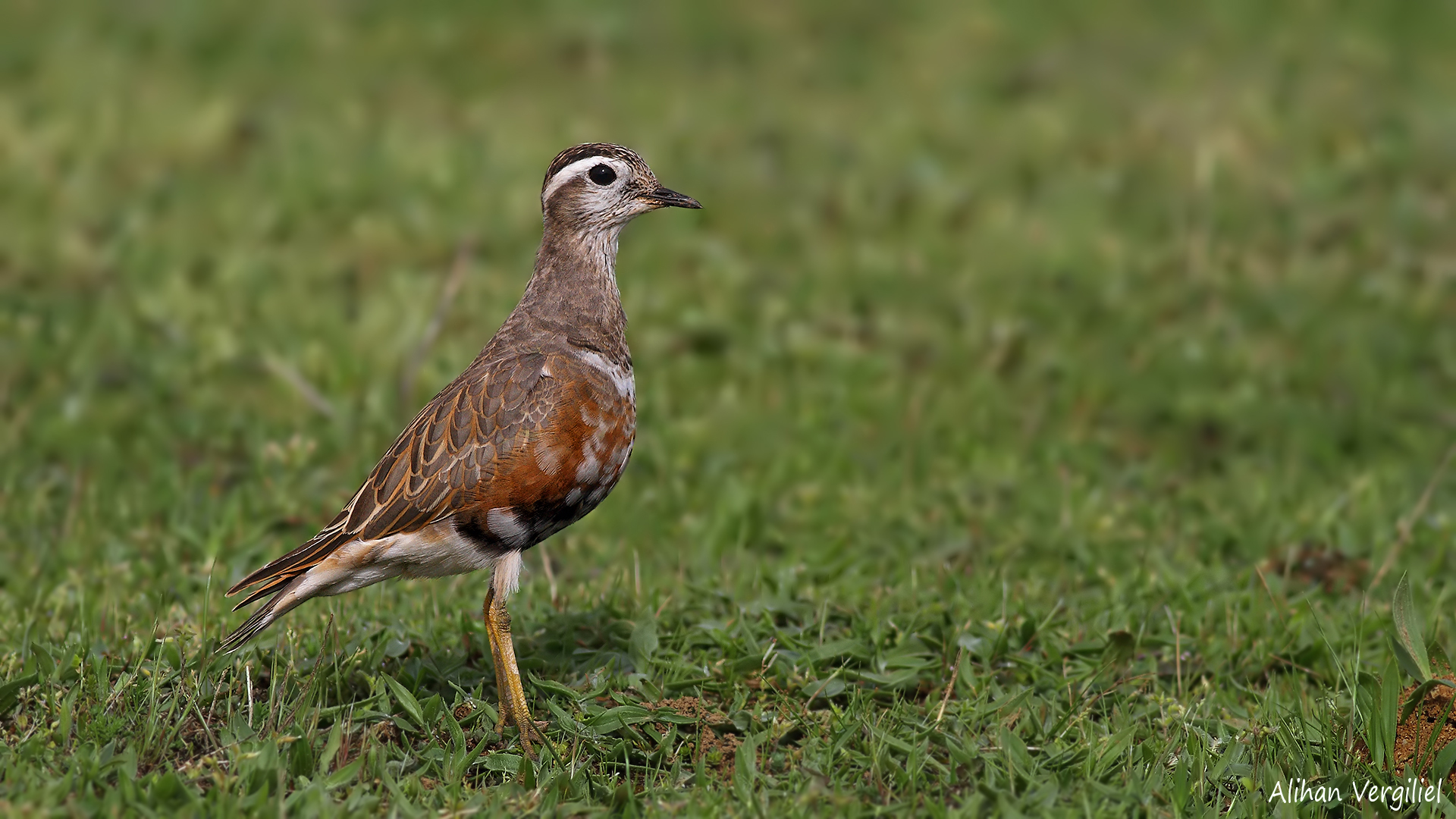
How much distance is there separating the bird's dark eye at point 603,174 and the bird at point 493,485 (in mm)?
582

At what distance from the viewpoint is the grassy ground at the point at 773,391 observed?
5773mm

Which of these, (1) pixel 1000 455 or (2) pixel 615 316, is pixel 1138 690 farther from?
(1) pixel 1000 455

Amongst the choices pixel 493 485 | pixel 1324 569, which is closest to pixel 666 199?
pixel 493 485

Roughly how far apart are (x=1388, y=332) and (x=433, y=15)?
8036 millimetres

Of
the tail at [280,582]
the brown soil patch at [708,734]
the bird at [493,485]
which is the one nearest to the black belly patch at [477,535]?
the bird at [493,485]

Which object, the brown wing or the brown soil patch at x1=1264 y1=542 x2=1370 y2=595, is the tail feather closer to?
the brown wing

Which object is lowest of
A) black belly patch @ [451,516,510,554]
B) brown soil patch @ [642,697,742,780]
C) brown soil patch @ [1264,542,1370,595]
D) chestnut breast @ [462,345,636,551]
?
brown soil patch @ [1264,542,1370,595]

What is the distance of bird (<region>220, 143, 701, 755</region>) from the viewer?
Result: 5938mm

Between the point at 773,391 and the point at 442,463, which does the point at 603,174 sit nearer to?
the point at 442,463

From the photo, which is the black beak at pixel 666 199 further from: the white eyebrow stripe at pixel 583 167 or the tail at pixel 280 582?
the tail at pixel 280 582

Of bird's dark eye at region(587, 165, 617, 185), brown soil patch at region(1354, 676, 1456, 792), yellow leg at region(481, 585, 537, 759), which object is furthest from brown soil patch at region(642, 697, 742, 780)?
brown soil patch at region(1354, 676, 1456, 792)

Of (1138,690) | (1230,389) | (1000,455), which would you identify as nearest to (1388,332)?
(1230,389)

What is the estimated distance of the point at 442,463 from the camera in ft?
19.8

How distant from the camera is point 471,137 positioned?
1232 centimetres
